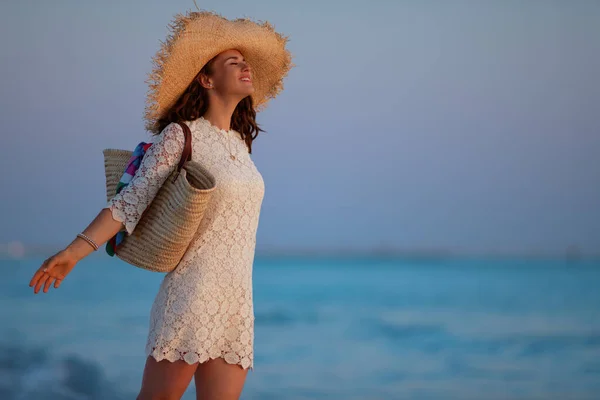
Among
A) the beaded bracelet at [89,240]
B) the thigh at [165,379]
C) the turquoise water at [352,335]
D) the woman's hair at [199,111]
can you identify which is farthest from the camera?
the turquoise water at [352,335]

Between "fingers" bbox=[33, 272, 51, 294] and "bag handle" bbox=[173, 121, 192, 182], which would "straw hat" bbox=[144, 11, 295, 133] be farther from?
"fingers" bbox=[33, 272, 51, 294]

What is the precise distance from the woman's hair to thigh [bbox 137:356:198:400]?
70 centimetres

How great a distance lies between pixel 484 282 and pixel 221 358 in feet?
33.0

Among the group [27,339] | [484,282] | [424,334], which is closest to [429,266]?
[484,282]

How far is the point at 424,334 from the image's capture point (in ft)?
29.3

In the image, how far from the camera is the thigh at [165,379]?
249 centimetres

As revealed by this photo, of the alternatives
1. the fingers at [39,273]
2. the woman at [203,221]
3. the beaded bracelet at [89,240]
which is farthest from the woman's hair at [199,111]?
the fingers at [39,273]

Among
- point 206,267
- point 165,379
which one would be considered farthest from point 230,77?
point 165,379

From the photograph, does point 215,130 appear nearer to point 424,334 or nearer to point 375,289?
point 424,334

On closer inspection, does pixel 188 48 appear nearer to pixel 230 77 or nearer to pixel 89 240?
pixel 230 77

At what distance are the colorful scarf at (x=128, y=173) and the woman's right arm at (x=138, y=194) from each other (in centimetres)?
4

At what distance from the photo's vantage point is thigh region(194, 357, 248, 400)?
2.52m

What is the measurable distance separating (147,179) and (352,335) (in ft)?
20.4

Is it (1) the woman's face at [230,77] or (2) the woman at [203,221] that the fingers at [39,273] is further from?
(1) the woman's face at [230,77]
